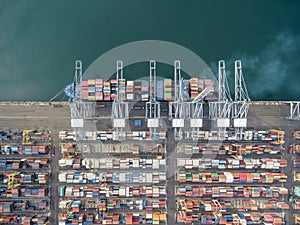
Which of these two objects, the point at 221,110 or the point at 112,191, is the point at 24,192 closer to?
the point at 112,191

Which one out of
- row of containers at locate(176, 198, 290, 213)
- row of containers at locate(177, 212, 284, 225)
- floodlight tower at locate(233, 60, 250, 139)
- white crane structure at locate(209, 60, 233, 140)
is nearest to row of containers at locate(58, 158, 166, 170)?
row of containers at locate(176, 198, 290, 213)

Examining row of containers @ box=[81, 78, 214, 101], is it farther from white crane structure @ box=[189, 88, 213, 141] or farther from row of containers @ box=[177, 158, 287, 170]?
row of containers @ box=[177, 158, 287, 170]

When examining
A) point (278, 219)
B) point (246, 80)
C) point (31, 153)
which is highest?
point (246, 80)

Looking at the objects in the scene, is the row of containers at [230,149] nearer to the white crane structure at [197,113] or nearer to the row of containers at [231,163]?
the row of containers at [231,163]

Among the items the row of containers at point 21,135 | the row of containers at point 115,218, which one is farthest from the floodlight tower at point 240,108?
the row of containers at point 21,135

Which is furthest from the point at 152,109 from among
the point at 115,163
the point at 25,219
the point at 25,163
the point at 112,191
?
the point at 25,219

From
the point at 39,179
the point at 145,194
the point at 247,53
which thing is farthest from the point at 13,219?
the point at 247,53

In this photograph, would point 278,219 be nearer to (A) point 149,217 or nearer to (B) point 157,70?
(A) point 149,217
